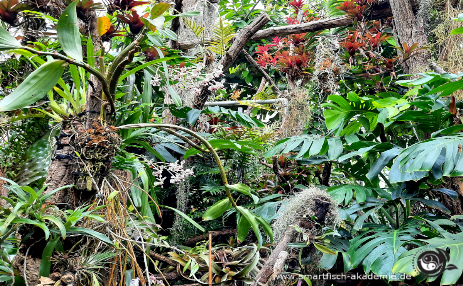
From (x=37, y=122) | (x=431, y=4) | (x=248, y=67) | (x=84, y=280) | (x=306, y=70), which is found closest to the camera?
(x=84, y=280)

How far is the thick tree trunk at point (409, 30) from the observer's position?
1.94 metres

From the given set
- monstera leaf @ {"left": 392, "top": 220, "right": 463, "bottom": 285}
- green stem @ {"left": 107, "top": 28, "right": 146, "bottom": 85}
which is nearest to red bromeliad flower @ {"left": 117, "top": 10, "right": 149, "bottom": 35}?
green stem @ {"left": 107, "top": 28, "right": 146, "bottom": 85}

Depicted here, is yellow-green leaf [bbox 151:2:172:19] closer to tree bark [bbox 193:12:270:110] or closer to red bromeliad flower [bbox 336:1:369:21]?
tree bark [bbox 193:12:270:110]

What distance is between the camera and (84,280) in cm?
82

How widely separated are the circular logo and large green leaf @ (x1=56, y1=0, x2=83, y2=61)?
3.75 ft

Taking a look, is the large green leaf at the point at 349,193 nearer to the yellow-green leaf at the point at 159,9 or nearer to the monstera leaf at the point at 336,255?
the monstera leaf at the point at 336,255

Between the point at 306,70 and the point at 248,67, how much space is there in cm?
102

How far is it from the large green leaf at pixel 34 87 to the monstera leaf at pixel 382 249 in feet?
3.74

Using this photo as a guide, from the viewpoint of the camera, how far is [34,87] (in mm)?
624

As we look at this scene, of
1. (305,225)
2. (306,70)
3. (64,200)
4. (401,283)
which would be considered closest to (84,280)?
(64,200)

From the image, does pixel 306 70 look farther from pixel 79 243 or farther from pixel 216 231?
pixel 79 243

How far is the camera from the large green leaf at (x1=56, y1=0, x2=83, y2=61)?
68 centimetres

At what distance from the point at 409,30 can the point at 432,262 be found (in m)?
1.70

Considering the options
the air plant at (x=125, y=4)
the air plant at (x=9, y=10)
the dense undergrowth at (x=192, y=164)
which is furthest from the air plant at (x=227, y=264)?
the air plant at (x=9, y=10)
